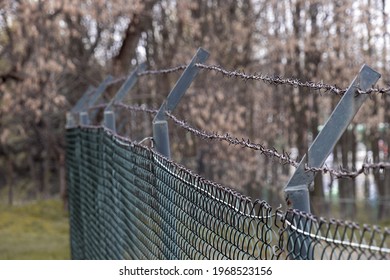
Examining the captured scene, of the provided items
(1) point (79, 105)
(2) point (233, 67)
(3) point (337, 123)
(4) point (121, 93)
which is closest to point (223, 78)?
(2) point (233, 67)

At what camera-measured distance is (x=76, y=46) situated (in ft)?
80.8

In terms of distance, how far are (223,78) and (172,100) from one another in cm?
1545

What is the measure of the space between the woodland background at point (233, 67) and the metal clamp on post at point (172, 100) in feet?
39.2

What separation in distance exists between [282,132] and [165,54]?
354 cm

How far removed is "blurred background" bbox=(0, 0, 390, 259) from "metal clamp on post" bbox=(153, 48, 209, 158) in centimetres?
1181

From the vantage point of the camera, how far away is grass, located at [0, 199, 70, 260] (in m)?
14.7

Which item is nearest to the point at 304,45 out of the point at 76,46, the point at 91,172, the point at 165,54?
the point at 165,54

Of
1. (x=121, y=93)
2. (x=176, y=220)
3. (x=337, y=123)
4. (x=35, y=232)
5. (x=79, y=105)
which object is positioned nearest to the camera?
(x=337, y=123)

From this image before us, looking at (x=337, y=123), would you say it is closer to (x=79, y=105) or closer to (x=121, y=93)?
(x=121, y=93)

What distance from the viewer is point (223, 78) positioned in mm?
19766

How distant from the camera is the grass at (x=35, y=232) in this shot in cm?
1468

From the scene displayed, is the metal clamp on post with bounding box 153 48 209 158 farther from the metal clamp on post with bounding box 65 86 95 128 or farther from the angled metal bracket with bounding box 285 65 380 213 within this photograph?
the metal clamp on post with bounding box 65 86 95 128
